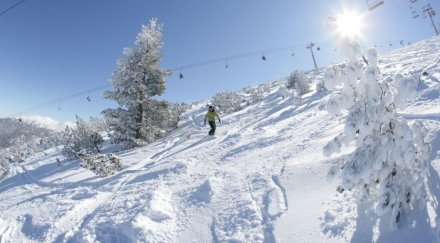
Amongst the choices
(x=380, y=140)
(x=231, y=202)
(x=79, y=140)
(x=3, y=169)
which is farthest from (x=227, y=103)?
(x=380, y=140)

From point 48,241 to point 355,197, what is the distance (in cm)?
595

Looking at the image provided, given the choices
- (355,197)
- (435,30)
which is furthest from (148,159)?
(435,30)

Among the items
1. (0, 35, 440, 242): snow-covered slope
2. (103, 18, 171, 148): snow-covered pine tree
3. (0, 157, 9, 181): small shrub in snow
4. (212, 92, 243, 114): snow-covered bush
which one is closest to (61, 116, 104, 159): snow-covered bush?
(103, 18, 171, 148): snow-covered pine tree

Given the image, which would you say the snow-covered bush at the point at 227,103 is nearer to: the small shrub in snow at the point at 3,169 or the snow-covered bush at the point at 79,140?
the snow-covered bush at the point at 79,140

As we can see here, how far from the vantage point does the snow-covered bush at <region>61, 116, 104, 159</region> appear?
2059 cm

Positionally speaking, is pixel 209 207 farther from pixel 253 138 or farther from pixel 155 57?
pixel 155 57

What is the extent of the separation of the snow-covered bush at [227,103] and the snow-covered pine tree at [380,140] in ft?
71.6

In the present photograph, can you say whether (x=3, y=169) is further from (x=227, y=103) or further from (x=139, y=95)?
(x=227, y=103)

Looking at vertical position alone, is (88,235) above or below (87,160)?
below

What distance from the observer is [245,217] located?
5.55 m

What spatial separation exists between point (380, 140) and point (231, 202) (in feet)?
10.9

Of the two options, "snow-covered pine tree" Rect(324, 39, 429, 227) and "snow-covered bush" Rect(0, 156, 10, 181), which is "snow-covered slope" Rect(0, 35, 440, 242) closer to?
"snow-covered pine tree" Rect(324, 39, 429, 227)

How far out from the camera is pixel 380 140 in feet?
12.7

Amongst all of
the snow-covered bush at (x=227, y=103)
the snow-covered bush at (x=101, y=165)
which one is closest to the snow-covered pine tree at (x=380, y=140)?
the snow-covered bush at (x=101, y=165)
